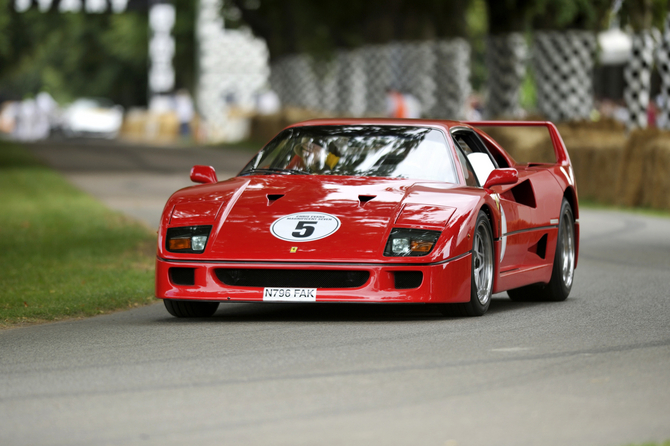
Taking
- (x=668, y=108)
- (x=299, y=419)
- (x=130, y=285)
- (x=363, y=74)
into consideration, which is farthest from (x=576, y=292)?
(x=363, y=74)

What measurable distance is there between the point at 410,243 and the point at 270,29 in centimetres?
3666

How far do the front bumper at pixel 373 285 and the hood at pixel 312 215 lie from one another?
Result: 0.16 feet

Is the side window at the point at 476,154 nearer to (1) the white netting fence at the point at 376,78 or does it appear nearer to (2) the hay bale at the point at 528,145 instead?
(2) the hay bale at the point at 528,145

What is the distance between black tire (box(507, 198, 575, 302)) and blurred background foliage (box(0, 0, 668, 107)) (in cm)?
1246

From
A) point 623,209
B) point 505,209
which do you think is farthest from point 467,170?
point 623,209

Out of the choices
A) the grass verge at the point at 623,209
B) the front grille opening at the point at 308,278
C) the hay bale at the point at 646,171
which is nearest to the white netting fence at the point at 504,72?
the grass verge at the point at 623,209

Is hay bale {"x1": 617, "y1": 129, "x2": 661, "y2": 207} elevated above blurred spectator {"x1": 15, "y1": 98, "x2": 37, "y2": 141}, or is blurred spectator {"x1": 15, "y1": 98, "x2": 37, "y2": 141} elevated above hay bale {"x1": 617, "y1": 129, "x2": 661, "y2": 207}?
hay bale {"x1": 617, "y1": 129, "x2": 661, "y2": 207}

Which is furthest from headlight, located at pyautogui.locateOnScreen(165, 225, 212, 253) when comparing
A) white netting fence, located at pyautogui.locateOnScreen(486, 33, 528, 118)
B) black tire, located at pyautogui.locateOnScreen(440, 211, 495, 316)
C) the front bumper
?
white netting fence, located at pyautogui.locateOnScreen(486, 33, 528, 118)

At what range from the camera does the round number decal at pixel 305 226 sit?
7.93 m

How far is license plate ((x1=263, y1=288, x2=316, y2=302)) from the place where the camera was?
309 inches

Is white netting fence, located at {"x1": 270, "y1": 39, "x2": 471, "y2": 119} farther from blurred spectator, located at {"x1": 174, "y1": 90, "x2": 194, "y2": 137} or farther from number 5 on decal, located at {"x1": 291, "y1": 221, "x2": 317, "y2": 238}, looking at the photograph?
number 5 on decal, located at {"x1": 291, "y1": 221, "x2": 317, "y2": 238}

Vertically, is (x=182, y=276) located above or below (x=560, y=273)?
above

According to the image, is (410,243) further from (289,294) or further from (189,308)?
(189,308)

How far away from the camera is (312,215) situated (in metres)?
8.04
